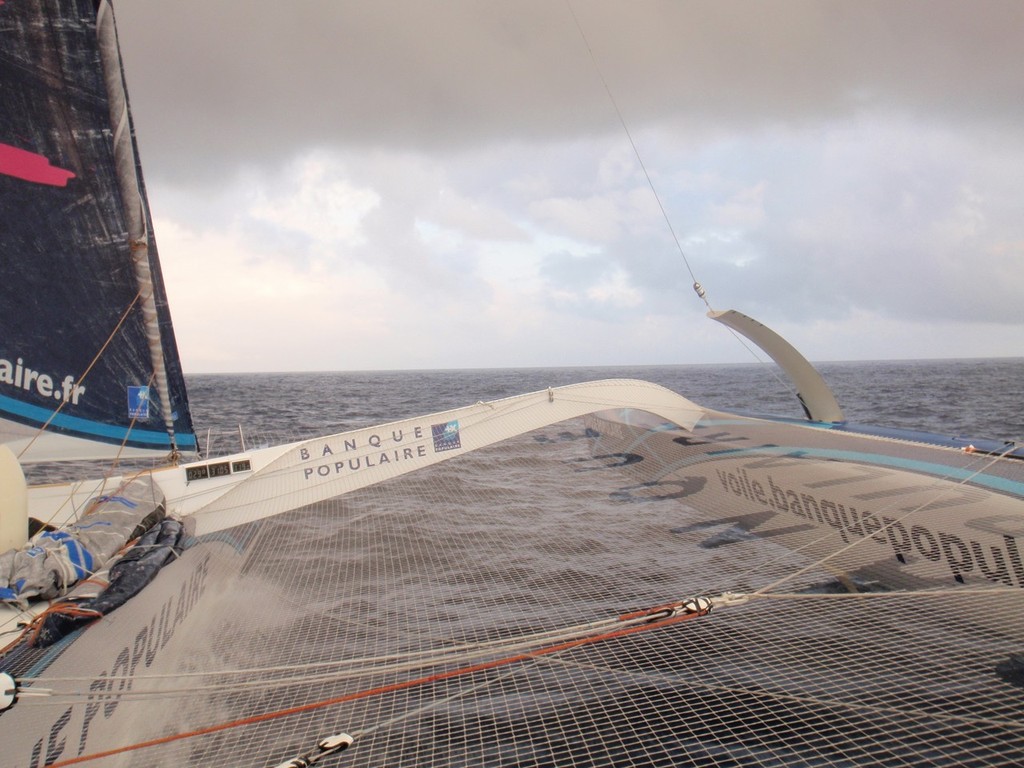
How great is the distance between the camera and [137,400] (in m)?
6.14

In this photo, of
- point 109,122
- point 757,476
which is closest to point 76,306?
point 109,122

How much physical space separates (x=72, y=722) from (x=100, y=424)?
4302 mm

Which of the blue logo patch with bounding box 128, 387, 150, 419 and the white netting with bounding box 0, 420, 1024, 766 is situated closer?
the white netting with bounding box 0, 420, 1024, 766

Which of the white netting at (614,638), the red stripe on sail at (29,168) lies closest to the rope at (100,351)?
the red stripe on sail at (29,168)

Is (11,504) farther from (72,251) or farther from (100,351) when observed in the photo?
(72,251)

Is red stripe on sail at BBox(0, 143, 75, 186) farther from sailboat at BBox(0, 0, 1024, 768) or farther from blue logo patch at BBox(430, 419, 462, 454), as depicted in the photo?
blue logo patch at BBox(430, 419, 462, 454)

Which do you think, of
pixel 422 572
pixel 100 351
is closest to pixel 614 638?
pixel 422 572

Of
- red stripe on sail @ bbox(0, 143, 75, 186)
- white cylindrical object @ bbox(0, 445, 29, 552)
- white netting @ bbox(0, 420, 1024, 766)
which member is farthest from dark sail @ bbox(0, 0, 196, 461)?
white netting @ bbox(0, 420, 1024, 766)

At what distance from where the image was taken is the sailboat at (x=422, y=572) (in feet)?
9.66

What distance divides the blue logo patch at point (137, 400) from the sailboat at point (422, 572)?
1.0 inches

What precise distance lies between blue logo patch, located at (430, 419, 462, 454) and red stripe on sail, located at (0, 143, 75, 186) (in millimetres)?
4042

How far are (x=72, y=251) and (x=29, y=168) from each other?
0.75 metres

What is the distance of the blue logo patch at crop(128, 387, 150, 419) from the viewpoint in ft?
20.1

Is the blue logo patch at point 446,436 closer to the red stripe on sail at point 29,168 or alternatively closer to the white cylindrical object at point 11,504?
the white cylindrical object at point 11,504
